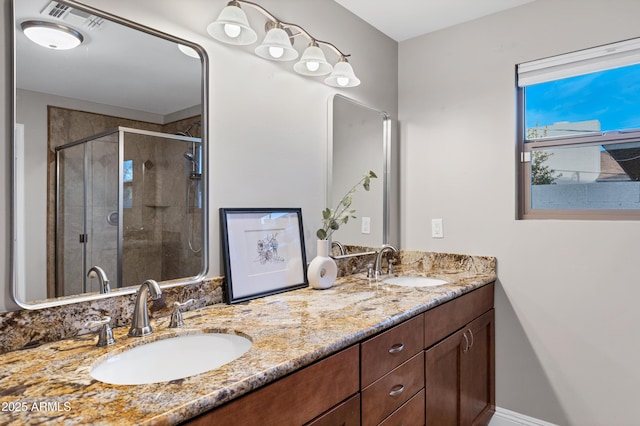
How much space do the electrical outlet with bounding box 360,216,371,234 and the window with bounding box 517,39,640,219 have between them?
859 mm

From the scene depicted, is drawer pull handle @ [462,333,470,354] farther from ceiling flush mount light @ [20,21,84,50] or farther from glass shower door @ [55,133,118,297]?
ceiling flush mount light @ [20,21,84,50]

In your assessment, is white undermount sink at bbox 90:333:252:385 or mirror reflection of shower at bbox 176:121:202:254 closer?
white undermount sink at bbox 90:333:252:385

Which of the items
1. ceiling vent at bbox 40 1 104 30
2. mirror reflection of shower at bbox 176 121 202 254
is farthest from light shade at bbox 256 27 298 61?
ceiling vent at bbox 40 1 104 30

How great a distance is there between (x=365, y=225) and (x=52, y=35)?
169 cm

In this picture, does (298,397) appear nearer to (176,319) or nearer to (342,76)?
(176,319)

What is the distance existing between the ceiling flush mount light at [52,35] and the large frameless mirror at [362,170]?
1215mm

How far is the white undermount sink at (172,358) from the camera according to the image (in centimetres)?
99

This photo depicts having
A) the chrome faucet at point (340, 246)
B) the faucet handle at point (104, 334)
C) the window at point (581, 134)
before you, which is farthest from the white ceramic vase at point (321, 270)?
the window at point (581, 134)

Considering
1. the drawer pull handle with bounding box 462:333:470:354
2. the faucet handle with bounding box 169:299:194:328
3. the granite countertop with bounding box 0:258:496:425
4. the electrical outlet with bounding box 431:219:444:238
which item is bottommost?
the drawer pull handle with bounding box 462:333:470:354

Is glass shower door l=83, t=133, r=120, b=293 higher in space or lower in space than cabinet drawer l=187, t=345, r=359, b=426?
higher

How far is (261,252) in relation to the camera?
5.47 ft

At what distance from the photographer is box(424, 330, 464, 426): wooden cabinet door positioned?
→ 5.21 ft

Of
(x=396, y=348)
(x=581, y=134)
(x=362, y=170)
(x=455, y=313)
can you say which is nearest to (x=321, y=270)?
(x=396, y=348)

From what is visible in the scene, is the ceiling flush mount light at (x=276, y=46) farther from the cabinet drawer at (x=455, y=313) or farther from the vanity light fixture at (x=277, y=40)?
the cabinet drawer at (x=455, y=313)
